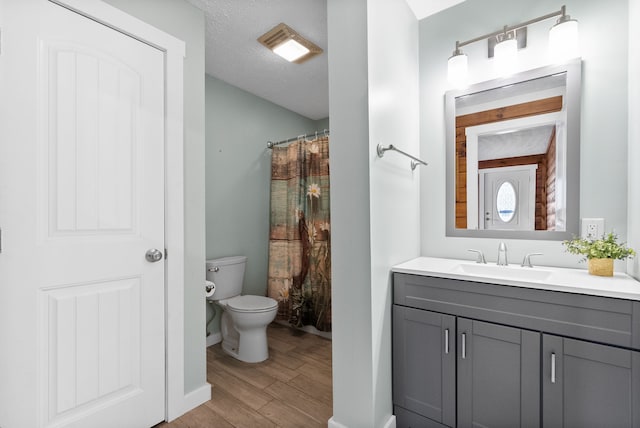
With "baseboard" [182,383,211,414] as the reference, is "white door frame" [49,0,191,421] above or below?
above

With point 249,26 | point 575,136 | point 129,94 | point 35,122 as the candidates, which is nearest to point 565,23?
point 575,136

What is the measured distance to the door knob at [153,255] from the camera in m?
1.54

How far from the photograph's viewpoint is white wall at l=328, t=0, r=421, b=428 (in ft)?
4.44

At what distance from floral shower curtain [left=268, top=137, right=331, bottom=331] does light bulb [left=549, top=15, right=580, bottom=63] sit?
5.49 ft

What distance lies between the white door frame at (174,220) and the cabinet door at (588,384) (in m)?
1.74

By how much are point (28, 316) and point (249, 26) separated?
1955 mm

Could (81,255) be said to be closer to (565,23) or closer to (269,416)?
(269,416)

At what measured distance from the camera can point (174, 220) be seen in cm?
164

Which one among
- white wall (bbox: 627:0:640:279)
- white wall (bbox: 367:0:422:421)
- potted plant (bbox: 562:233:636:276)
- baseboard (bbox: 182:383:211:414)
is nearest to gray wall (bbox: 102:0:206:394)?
baseboard (bbox: 182:383:211:414)

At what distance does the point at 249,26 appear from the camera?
197 centimetres

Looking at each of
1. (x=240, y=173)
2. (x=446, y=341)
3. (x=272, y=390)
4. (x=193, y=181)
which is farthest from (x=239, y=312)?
(x=446, y=341)

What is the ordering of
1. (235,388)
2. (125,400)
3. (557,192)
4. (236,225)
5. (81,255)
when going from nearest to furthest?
(81,255) < (125,400) < (557,192) < (235,388) < (236,225)

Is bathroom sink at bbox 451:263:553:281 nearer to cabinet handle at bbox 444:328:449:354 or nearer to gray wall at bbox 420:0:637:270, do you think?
gray wall at bbox 420:0:637:270

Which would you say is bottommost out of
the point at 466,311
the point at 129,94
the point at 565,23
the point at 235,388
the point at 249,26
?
the point at 235,388
